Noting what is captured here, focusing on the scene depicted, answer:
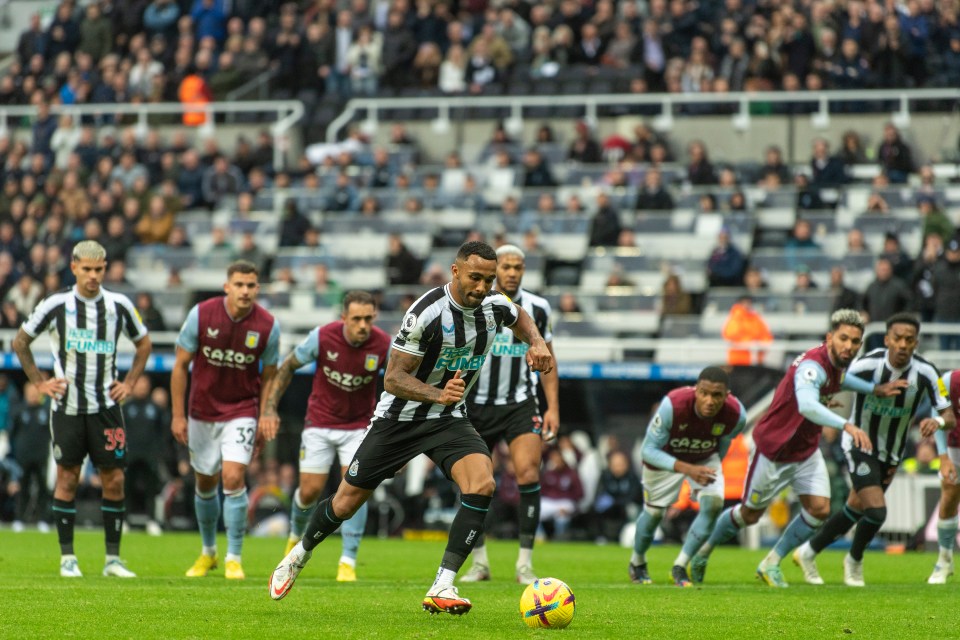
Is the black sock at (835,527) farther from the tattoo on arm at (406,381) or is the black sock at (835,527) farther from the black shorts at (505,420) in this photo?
the tattoo on arm at (406,381)

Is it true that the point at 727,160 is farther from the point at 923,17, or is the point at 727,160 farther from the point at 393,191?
the point at 393,191

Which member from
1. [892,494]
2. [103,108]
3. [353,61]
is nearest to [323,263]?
[353,61]

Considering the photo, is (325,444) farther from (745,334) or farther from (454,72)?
(454,72)

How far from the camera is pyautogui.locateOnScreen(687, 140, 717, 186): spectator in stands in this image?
24.7 m

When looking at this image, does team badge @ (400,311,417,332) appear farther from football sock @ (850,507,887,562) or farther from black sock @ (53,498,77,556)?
football sock @ (850,507,887,562)

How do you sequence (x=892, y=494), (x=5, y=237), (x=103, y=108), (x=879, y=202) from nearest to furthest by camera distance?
(x=892, y=494), (x=879, y=202), (x=5, y=237), (x=103, y=108)

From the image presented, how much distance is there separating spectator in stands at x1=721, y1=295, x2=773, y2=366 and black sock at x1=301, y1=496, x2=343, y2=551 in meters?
11.6

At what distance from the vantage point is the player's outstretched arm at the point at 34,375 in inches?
483

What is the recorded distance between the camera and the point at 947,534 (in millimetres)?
13664

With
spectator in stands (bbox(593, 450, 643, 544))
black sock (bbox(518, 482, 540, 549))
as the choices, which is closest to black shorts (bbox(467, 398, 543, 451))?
black sock (bbox(518, 482, 540, 549))

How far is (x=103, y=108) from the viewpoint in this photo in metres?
30.0

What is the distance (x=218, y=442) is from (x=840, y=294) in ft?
35.4

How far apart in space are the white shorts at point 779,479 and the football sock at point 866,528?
0.39m

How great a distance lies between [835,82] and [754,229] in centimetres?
343
